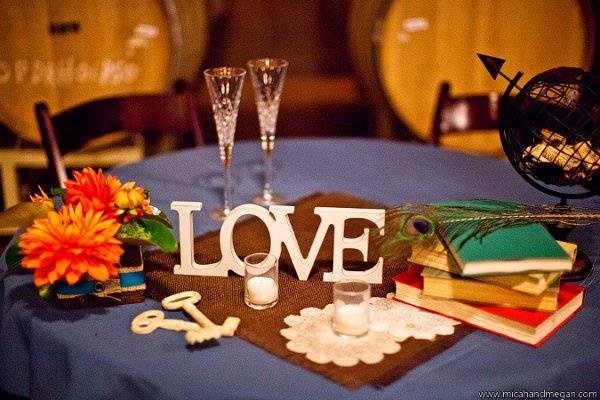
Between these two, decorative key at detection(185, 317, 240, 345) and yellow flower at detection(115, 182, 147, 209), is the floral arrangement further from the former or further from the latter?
decorative key at detection(185, 317, 240, 345)

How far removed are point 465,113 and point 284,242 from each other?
1.05m

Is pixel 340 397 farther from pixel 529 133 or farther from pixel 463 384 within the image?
pixel 529 133

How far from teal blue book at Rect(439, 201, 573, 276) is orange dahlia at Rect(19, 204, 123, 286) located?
0.44m

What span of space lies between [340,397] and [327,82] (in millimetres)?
3380

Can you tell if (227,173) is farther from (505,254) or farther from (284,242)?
(505,254)

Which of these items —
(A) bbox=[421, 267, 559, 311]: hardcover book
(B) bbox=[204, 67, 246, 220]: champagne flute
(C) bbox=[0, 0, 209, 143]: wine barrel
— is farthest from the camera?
(C) bbox=[0, 0, 209, 143]: wine barrel

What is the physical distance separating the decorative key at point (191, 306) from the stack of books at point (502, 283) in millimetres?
273

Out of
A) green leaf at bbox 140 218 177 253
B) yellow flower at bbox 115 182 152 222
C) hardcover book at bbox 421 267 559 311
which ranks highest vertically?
yellow flower at bbox 115 182 152 222

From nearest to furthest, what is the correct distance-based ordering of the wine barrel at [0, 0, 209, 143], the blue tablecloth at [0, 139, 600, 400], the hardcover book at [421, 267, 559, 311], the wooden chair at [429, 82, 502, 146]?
the blue tablecloth at [0, 139, 600, 400] → the hardcover book at [421, 267, 559, 311] → the wooden chair at [429, 82, 502, 146] → the wine barrel at [0, 0, 209, 143]

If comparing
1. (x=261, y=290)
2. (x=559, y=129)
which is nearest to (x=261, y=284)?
(x=261, y=290)

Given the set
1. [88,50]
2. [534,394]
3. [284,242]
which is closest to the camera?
[534,394]

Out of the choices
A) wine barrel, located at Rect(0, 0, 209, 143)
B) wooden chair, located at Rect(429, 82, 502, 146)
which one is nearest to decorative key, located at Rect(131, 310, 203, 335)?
wooden chair, located at Rect(429, 82, 502, 146)

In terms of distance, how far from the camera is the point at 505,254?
0.96 meters

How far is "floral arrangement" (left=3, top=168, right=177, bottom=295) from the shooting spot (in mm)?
933
